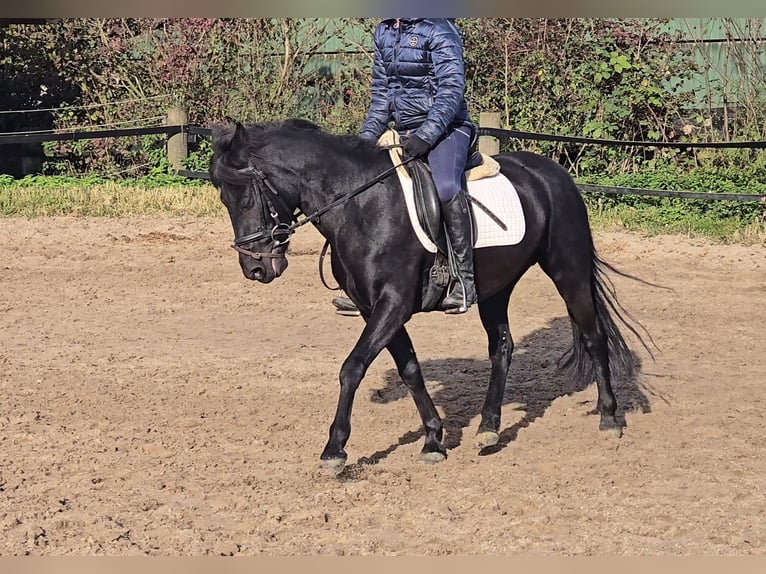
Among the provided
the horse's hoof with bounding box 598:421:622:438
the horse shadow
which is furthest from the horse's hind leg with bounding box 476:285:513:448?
the horse's hoof with bounding box 598:421:622:438

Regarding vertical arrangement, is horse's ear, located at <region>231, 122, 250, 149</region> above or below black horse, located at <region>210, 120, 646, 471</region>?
above

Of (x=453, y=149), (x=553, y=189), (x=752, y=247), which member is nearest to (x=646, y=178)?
(x=752, y=247)

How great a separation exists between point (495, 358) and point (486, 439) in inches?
25.9

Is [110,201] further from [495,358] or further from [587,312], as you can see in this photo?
[587,312]

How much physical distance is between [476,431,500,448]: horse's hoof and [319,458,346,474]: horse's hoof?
3.41ft

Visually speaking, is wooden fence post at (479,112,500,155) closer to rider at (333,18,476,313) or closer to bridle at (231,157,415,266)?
rider at (333,18,476,313)

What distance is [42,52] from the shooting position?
61.3 feet

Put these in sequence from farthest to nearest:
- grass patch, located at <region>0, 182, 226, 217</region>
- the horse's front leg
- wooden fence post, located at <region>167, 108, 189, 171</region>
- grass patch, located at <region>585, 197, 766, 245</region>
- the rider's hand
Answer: wooden fence post, located at <region>167, 108, 189, 171</region> < grass patch, located at <region>0, 182, 226, 217</region> < grass patch, located at <region>585, 197, 766, 245</region> < the rider's hand < the horse's front leg

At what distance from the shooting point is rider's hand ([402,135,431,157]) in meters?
6.21

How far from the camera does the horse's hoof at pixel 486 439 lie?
6.70 m

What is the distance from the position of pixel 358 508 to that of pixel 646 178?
10.8 m

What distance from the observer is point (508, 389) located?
327 inches

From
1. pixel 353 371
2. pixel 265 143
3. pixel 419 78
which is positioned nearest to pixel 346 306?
pixel 353 371

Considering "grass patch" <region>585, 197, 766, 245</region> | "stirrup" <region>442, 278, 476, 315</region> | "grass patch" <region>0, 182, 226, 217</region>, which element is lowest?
"grass patch" <region>585, 197, 766, 245</region>
